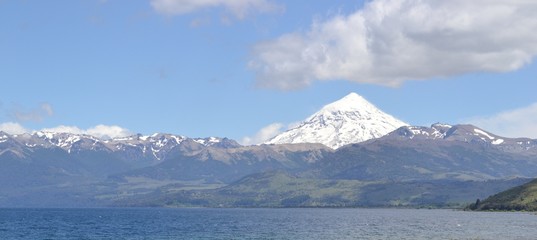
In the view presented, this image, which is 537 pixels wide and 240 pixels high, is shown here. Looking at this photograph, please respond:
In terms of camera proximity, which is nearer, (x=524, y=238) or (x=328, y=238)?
(x=524, y=238)

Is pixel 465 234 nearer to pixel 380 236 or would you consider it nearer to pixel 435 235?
pixel 435 235

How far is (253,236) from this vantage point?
198 meters

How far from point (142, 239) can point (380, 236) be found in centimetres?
6560

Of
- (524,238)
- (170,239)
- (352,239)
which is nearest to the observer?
(524,238)

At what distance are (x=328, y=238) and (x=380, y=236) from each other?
14.5 meters

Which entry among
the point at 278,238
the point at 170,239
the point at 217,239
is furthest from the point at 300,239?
the point at 170,239

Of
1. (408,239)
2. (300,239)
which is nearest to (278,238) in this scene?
(300,239)

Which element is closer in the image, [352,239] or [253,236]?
[352,239]

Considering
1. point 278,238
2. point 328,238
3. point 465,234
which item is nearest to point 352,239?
point 328,238

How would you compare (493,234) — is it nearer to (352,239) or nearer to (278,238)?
(352,239)

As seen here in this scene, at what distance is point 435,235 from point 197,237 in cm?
6545

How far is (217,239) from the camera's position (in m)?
188

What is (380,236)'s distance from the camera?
19150cm

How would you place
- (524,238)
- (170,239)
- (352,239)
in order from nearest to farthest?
(524,238), (352,239), (170,239)
